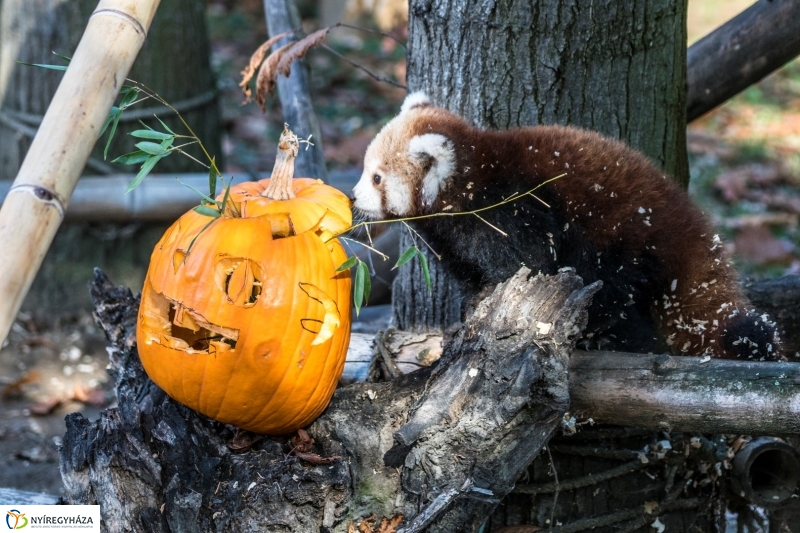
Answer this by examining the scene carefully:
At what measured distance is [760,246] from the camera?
226 inches

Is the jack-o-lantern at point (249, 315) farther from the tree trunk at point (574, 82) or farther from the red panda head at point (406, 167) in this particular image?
the tree trunk at point (574, 82)

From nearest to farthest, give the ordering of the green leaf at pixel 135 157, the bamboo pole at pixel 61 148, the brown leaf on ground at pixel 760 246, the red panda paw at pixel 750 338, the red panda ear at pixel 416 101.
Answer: the bamboo pole at pixel 61 148, the green leaf at pixel 135 157, the red panda paw at pixel 750 338, the red panda ear at pixel 416 101, the brown leaf on ground at pixel 760 246

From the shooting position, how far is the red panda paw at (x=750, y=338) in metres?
2.62

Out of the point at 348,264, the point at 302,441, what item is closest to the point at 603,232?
the point at 348,264

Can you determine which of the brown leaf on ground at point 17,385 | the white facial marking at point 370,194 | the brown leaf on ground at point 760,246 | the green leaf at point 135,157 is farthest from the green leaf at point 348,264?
the brown leaf on ground at point 760,246

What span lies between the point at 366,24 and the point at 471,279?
312 inches

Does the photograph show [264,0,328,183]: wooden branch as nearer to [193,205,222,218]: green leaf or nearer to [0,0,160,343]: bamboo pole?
[193,205,222,218]: green leaf

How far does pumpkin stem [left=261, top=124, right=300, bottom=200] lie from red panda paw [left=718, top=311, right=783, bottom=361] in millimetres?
1519

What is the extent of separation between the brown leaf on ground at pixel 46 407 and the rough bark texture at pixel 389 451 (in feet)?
7.34

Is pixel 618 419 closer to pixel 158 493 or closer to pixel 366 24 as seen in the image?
pixel 158 493

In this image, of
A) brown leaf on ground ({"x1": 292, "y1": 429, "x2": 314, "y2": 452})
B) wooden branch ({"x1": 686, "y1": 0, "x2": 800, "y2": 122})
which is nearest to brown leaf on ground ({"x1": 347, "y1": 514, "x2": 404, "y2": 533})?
brown leaf on ground ({"x1": 292, "y1": 429, "x2": 314, "y2": 452})

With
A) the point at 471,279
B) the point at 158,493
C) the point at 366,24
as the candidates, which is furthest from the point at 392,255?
the point at 366,24

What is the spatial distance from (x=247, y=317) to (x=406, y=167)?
1115 millimetres

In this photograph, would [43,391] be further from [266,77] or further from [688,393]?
[688,393]
